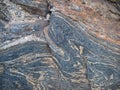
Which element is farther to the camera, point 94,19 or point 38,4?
point 38,4

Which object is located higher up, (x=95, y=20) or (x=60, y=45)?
(x=95, y=20)

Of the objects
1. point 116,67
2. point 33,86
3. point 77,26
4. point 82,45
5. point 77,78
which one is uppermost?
point 77,26

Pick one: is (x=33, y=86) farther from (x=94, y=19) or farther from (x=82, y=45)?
(x=94, y=19)

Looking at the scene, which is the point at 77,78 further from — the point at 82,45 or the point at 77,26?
the point at 77,26

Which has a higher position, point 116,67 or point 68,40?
point 68,40

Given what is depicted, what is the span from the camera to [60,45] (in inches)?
147

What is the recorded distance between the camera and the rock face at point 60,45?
11.8 ft

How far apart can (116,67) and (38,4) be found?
1.42 metres

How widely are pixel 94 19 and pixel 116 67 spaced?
0.72 meters

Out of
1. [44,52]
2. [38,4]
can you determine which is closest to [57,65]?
[44,52]

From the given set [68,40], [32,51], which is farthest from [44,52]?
[68,40]

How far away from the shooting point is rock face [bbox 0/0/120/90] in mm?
3605

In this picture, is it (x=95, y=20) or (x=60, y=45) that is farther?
(x=60, y=45)

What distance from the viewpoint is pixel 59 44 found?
12.3 ft
